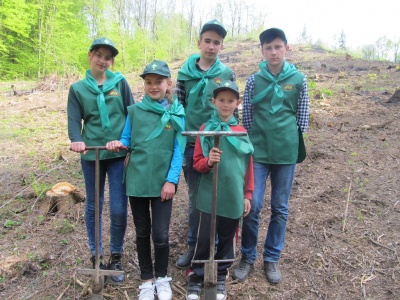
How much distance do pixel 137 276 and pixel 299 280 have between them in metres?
1.72

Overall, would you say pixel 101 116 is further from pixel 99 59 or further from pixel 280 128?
pixel 280 128

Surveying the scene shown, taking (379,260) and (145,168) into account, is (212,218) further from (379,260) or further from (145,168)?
(379,260)

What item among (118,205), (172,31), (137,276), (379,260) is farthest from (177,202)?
(172,31)

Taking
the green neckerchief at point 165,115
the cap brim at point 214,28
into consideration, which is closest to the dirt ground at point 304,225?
the green neckerchief at point 165,115

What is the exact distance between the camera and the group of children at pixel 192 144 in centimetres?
283

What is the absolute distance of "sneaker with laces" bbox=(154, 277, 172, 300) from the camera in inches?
117

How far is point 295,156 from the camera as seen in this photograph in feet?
10.4

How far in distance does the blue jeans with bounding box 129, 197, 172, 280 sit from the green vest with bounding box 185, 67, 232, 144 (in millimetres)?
723

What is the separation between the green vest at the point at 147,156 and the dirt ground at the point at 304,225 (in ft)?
3.72

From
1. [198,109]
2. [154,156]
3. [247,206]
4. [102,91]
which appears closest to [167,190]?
[154,156]

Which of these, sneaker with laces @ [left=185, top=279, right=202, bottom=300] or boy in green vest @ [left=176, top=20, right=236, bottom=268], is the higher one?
boy in green vest @ [left=176, top=20, right=236, bottom=268]

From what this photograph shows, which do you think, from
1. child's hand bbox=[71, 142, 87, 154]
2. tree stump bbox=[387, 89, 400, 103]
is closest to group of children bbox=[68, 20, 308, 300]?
child's hand bbox=[71, 142, 87, 154]

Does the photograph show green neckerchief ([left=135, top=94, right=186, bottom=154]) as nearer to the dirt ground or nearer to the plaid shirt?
the plaid shirt

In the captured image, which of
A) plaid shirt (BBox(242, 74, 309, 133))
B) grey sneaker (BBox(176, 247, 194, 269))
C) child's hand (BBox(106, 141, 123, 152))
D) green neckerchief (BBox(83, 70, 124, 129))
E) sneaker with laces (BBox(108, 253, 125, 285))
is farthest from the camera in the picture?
grey sneaker (BBox(176, 247, 194, 269))
